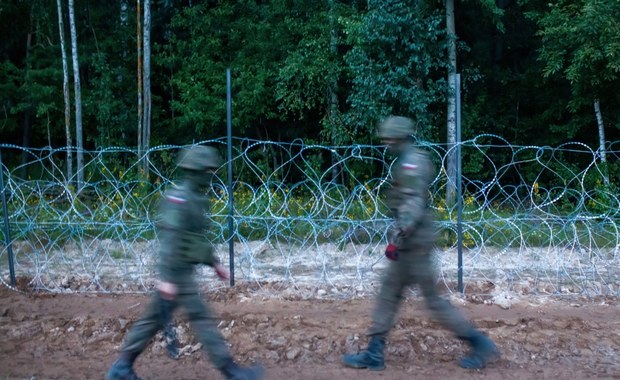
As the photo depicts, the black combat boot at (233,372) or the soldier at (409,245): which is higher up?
the soldier at (409,245)

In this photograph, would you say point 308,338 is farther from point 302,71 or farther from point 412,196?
point 302,71

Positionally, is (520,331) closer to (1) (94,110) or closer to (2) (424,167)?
(2) (424,167)

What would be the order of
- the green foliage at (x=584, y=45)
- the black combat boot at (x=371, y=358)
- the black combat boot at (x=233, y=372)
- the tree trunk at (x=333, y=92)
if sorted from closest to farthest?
the black combat boot at (x=233, y=372), the black combat boot at (x=371, y=358), the green foliage at (x=584, y=45), the tree trunk at (x=333, y=92)

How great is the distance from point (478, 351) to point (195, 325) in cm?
223

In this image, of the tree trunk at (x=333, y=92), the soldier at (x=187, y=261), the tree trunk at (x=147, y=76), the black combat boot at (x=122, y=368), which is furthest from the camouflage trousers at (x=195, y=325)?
the tree trunk at (x=147, y=76)

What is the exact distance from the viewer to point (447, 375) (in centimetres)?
532

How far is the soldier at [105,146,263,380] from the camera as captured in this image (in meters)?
4.55

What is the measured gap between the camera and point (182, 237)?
179 inches

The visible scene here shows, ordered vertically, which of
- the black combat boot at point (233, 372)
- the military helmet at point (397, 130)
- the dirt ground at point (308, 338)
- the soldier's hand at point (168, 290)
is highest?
the military helmet at point (397, 130)

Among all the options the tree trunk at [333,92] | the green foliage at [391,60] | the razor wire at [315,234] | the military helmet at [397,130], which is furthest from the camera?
the tree trunk at [333,92]

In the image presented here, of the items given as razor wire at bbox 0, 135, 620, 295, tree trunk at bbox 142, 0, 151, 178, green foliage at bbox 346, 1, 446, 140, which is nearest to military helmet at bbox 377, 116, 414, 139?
razor wire at bbox 0, 135, 620, 295

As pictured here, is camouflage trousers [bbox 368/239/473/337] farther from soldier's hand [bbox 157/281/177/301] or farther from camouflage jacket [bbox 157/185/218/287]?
soldier's hand [bbox 157/281/177/301]

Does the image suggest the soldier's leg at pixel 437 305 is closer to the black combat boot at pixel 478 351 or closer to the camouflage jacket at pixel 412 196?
the black combat boot at pixel 478 351

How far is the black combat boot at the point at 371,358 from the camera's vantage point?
5.25 m
